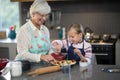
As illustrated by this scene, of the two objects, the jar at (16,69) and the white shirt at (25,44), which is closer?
the jar at (16,69)

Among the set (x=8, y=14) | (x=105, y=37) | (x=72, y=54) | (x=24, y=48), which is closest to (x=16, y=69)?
(x=24, y=48)

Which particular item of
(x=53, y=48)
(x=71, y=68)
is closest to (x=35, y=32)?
(x=53, y=48)

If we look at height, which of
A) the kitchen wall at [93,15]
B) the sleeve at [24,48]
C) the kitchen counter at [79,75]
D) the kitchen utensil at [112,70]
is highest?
the kitchen wall at [93,15]

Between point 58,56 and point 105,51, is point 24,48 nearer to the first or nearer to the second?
point 58,56

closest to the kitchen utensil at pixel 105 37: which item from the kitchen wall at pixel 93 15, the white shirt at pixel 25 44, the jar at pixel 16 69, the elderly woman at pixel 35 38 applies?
the kitchen wall at pixel 93 15

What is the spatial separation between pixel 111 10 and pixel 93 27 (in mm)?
413

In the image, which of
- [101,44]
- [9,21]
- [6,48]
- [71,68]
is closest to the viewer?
[71,68]

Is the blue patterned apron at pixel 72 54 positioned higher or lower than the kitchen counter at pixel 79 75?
higher

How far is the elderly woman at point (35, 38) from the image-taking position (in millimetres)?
2496

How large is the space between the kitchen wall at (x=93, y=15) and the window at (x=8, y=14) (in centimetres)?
68

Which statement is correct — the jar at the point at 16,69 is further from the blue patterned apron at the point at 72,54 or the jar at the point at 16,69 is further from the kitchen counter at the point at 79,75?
the blue patterned apron at the point at 72,54

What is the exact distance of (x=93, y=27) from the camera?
4.55 m

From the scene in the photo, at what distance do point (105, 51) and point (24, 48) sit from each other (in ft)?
5.58

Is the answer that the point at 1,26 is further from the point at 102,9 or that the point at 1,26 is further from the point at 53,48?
the point at 53,48
